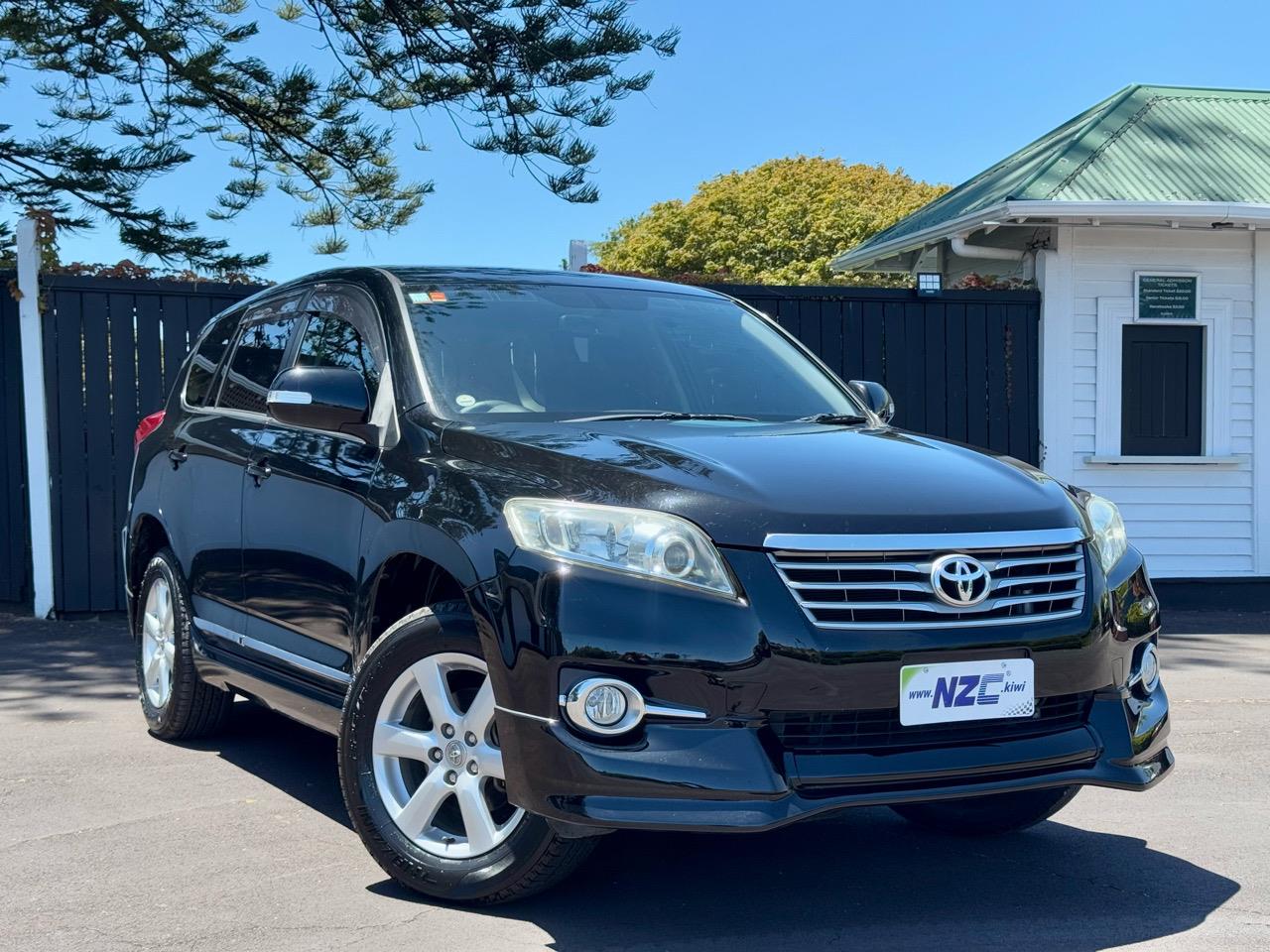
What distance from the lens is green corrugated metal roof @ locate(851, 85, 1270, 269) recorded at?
11.3 m

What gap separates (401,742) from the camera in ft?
12.8

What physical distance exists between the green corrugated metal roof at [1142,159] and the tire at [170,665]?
23.9 ft

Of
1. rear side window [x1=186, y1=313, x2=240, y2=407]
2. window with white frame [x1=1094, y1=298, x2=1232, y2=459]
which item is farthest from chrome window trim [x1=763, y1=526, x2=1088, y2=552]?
window with white frame [x1=1094, y1=298, x2=1232, y2=459]

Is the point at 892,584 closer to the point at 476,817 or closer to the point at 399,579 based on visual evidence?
the point at 476,817

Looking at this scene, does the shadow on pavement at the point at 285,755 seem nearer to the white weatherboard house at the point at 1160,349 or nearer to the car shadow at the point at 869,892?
the car shadow at the point at 869,892

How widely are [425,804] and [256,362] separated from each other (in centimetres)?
239

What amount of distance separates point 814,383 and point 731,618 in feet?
6.62

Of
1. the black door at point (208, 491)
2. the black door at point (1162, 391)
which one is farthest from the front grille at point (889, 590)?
the black door at point (1162, 391)

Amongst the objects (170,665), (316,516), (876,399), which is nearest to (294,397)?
(316,516)

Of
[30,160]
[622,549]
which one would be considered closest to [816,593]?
[622,549]

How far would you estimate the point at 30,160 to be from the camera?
623 inches

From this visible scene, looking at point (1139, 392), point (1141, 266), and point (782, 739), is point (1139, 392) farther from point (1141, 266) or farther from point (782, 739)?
point (782, 739)

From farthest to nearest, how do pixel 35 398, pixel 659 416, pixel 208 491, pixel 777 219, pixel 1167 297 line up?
pixel 777 219 → pixel 1167 297 → pixel 35 398 → pixel 208 491 → pixel 659 416

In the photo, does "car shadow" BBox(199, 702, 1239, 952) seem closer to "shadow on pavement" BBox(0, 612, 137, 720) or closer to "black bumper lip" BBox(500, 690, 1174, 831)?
"black bumper lip" BBox(500, 690, 1174, 831)
